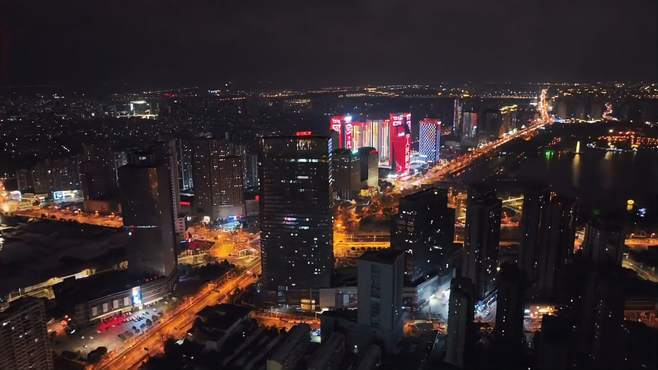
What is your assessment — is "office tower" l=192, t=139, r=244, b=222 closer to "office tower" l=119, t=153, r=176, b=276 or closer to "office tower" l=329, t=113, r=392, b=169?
"office tower" l=119, t=153, r=176, b=276

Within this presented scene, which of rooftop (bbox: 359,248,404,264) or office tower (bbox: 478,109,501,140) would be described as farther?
office tower (bbox: 478,109,501,140)

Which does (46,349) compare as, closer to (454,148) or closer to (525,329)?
(525,329)

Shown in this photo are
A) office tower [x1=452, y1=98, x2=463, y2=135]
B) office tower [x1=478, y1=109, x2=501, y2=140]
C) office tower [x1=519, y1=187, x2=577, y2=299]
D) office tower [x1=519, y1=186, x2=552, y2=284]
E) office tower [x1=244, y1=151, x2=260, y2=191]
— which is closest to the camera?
office tower [x1=519, y1=187, x2=577, y2=299]

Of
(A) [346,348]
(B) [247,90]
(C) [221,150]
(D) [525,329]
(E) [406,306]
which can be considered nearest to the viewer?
(A) [346,348]

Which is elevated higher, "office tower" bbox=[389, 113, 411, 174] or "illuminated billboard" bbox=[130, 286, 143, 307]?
"office tower" bbox=[389, 113, 411, 174]

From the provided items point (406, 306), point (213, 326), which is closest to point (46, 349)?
point (213, 326)

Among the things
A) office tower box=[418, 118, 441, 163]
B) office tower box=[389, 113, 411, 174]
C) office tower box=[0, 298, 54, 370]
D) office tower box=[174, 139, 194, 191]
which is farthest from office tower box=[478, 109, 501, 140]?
office tower box=[0, 298, 54, 370]

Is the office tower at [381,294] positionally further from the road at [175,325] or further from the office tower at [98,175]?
the office tower at [98,175]
